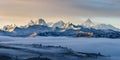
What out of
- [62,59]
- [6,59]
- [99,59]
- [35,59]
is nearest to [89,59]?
[99,59]

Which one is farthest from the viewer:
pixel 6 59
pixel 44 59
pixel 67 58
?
pixel 67 58

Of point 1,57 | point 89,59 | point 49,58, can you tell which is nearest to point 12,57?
point 1,57

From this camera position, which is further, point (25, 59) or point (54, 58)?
point (54, 58)

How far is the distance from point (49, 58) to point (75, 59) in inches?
557

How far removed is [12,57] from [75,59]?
29.9 metres

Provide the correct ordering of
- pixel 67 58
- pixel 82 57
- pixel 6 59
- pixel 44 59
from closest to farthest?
pixel 6 59
pixel 44 59
pixel 67 58
pixel 82 57

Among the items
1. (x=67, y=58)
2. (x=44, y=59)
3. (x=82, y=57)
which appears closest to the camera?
(x=44, y=59)

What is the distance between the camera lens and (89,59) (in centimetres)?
16388

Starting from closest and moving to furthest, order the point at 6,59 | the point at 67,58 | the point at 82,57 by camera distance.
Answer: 1. the point at 6,59
2. the point at 67,58
3. the point at 82,57

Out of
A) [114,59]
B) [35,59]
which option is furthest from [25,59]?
[114,59]

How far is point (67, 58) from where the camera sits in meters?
158

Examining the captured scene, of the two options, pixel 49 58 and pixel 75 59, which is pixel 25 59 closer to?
pixel 49 58

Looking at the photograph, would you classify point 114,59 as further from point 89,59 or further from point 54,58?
point 54,58

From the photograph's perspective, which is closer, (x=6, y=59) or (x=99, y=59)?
(x=6, y=59)
